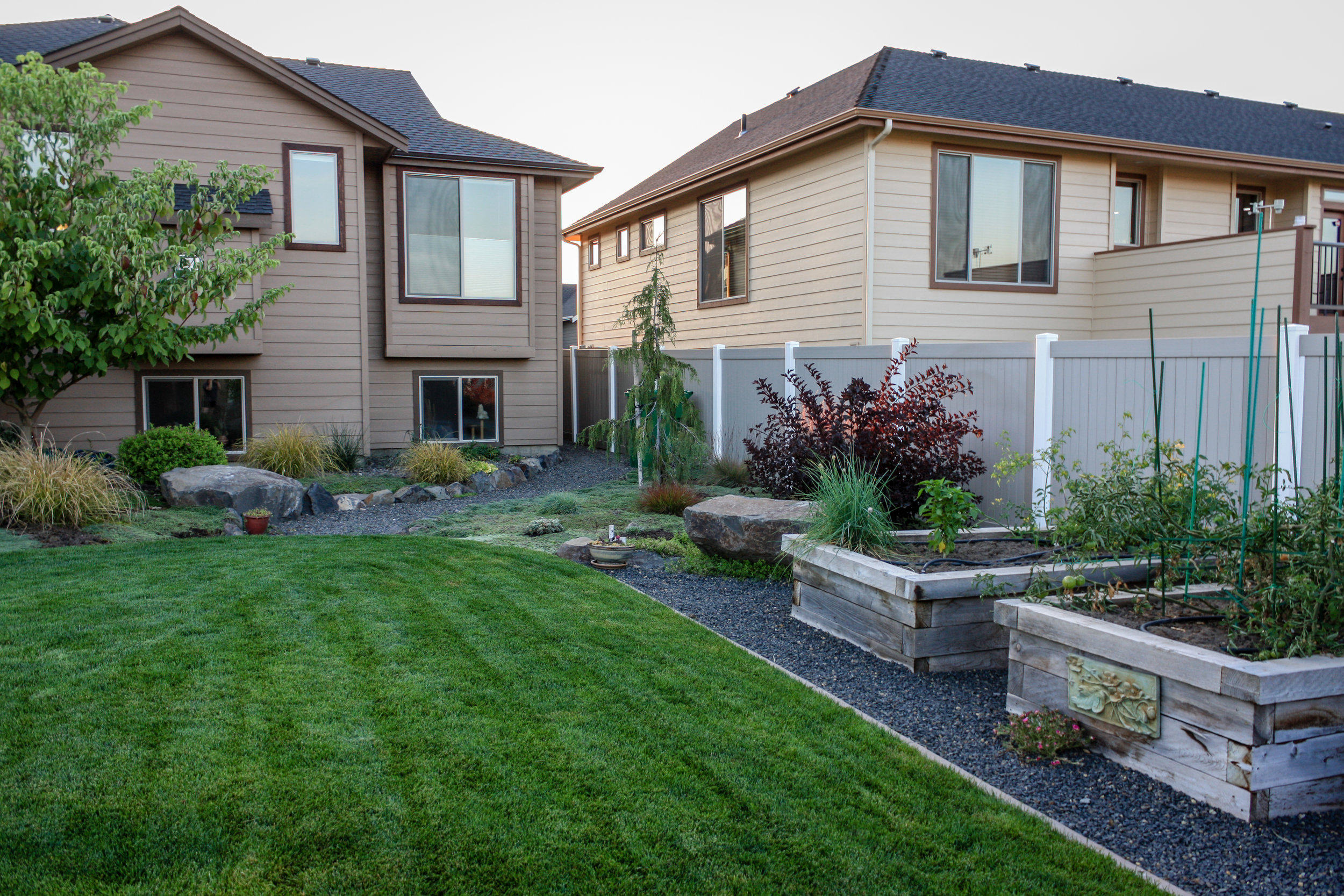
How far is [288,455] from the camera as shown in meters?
11.9

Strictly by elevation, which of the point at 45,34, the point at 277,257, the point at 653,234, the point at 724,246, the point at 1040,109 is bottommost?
the point at 277,257

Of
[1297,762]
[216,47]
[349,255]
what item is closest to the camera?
[1297,762]

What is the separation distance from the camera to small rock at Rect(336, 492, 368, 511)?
10.6 metres

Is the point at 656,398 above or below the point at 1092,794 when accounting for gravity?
above

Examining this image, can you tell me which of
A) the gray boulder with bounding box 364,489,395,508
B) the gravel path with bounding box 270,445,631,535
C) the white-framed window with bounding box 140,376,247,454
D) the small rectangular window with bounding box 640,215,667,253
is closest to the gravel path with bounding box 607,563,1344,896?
the gravel path with bounding box 270,445,631,535

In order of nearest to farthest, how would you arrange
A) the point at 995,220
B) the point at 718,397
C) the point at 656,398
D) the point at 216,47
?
1. the point at 656,398
2. the point at 216,47
3. the point at 995,220
4. the point at 718,397

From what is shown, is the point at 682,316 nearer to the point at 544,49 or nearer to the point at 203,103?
the point at 544,49

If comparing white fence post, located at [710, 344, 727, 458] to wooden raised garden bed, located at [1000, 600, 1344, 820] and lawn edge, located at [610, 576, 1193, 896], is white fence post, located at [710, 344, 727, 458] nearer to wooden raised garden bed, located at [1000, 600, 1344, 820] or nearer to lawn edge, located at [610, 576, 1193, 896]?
lawn edge, located at [610, 576, 1193, 896]

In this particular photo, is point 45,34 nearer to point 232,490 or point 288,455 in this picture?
point 288,455

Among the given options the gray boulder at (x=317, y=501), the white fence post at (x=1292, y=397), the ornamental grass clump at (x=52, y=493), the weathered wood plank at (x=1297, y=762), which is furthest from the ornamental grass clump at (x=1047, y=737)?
the gray boulder at (x=317, y=501)

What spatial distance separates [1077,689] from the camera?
3906 mm

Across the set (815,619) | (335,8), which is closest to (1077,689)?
(815,619)

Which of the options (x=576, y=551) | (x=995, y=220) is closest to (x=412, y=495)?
(x=576, y=551)

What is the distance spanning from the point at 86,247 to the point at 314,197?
4.63 metres
